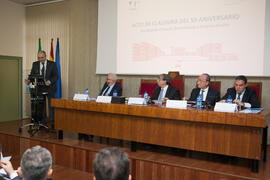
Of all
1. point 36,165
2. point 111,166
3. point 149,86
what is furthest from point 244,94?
point 36,165

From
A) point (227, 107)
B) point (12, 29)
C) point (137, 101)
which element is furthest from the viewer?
point (12, 29)

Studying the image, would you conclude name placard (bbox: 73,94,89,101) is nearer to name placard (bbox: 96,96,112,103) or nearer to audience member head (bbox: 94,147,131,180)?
name placard (bbox: 96,96,112,103)

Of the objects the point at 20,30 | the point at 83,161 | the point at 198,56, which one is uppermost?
the point at 20,30

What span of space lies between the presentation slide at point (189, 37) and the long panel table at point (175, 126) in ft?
5.02

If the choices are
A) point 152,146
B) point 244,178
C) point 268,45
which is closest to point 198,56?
point 268,45

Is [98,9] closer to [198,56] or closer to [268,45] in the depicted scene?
[198,56]

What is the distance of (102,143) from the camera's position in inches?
137

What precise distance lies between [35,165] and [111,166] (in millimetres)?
337

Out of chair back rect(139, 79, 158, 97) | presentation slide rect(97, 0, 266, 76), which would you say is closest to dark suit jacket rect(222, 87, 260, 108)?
presentation slide rect(97, 0, 266, 76)

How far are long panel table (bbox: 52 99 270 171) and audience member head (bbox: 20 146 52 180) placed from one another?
5.73 feet

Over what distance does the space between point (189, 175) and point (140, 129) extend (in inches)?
30.3

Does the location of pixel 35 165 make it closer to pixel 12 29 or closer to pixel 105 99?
pixel 105 99

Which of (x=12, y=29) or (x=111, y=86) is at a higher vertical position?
(x=12, y=29)

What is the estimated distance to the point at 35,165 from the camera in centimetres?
104
